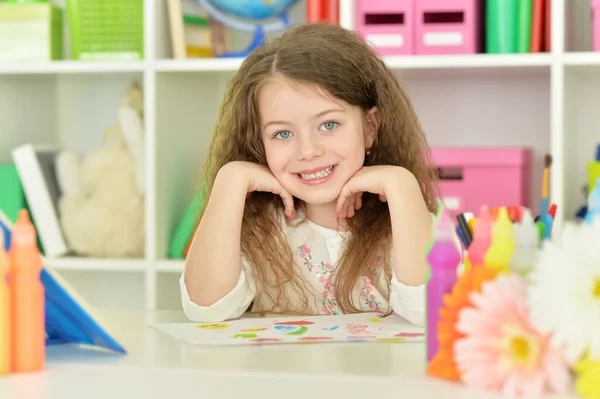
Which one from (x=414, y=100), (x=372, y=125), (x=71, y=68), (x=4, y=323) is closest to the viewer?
(x=4, y=323)

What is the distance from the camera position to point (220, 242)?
1297 millimetres

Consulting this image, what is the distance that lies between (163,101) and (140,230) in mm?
341

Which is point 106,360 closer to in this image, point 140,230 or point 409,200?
point 409,200

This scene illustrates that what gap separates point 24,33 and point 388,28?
958mm

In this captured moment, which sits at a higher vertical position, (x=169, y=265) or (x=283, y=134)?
(x=283, y=134)

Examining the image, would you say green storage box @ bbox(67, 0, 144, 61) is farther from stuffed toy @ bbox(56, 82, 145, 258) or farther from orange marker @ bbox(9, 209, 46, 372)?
orange marker @ bbox(9, 209, 46, 372)

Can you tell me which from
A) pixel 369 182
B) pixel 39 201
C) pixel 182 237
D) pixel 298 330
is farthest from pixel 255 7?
pixel 298 330

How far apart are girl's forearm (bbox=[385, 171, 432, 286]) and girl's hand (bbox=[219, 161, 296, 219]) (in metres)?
0.19

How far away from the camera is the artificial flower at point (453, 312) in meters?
0.69

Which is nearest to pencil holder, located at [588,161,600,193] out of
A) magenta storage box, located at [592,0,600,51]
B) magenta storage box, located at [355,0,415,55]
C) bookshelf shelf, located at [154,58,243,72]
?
magenta storage box, located at [592,0,600,51]

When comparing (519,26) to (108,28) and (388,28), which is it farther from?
(108,28)

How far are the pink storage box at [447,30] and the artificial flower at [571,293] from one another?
4.76 feet

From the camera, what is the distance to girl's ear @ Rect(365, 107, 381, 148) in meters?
1.46

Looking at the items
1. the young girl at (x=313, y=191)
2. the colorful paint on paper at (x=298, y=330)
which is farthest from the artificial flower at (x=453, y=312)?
the young girl at (x=313, y=191)
